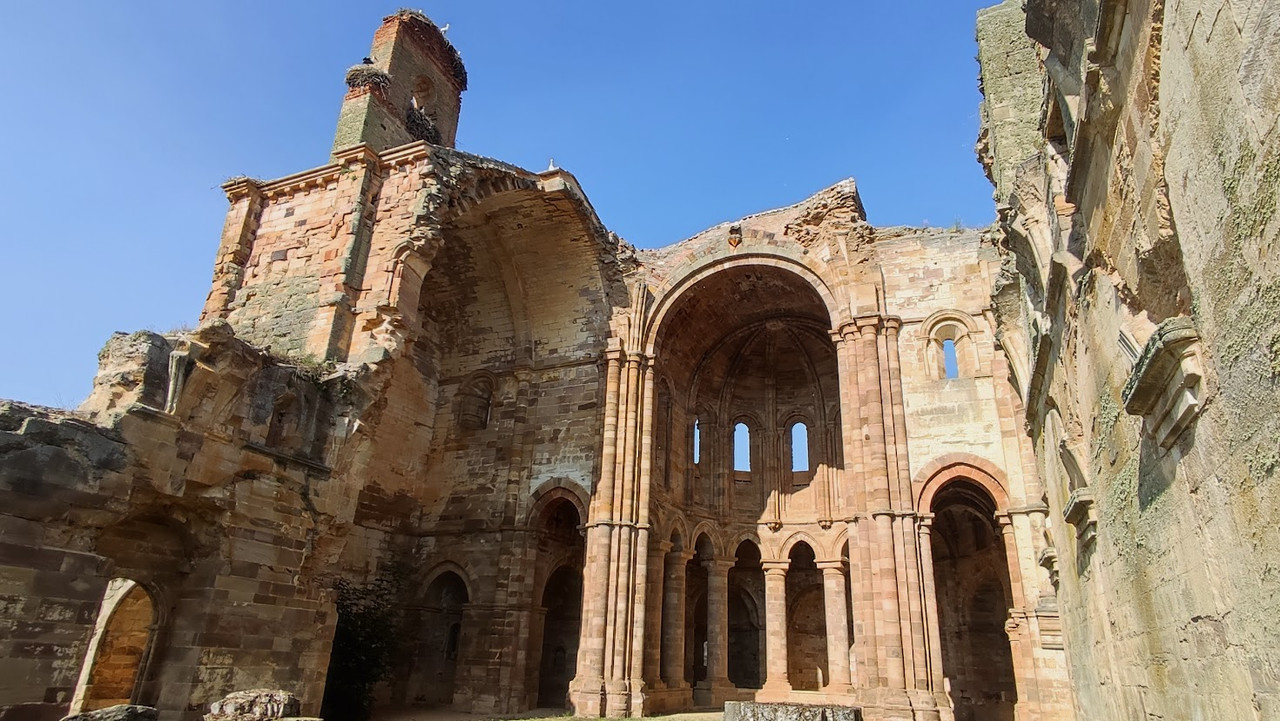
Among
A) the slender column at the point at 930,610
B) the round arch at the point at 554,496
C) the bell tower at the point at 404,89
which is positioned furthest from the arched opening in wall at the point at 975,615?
the bell tower at the point at 404,89

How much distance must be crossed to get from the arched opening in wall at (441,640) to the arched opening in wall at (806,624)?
897 centimetres

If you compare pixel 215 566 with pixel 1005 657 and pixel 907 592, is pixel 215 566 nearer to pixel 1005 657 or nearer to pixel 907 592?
pixel 907 592

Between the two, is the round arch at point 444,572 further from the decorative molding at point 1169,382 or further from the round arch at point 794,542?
the decorative molding at point 1169,382

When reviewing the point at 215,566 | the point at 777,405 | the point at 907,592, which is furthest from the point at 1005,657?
the point at 215,566

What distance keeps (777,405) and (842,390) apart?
17.0ft

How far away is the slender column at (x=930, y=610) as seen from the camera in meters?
13.4

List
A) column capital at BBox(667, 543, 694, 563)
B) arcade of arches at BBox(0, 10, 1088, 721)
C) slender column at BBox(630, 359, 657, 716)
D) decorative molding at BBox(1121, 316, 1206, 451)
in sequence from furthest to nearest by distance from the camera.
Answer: column capital at BBox(667, 543, 694, 563), slender column at BBox(630, 359, 657, 716), arcade of arches at BBox(0, 10, 1088, 721), decorative molding at BBox(1121, 316, 1206, 451)

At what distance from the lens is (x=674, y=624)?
1684cm

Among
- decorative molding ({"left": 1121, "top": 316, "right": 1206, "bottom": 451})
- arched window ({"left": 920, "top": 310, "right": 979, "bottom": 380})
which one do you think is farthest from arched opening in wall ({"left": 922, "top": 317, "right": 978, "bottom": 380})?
decorative molding ({"left": 1121, "top": 316, "right": 1206, "bottom": 451})

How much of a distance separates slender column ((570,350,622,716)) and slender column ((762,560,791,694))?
4.71m

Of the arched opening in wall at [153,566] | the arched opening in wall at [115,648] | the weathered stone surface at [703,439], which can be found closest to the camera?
the weathered stone surface at [703,439]

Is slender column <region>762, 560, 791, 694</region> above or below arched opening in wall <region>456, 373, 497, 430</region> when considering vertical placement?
below

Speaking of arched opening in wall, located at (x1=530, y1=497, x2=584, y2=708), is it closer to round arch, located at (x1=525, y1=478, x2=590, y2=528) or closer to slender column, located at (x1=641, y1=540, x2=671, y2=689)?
round arch, located at (x1=525, y1=478, x2=590, y2=528)

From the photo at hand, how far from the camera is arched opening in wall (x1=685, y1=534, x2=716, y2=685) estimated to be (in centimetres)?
1891
